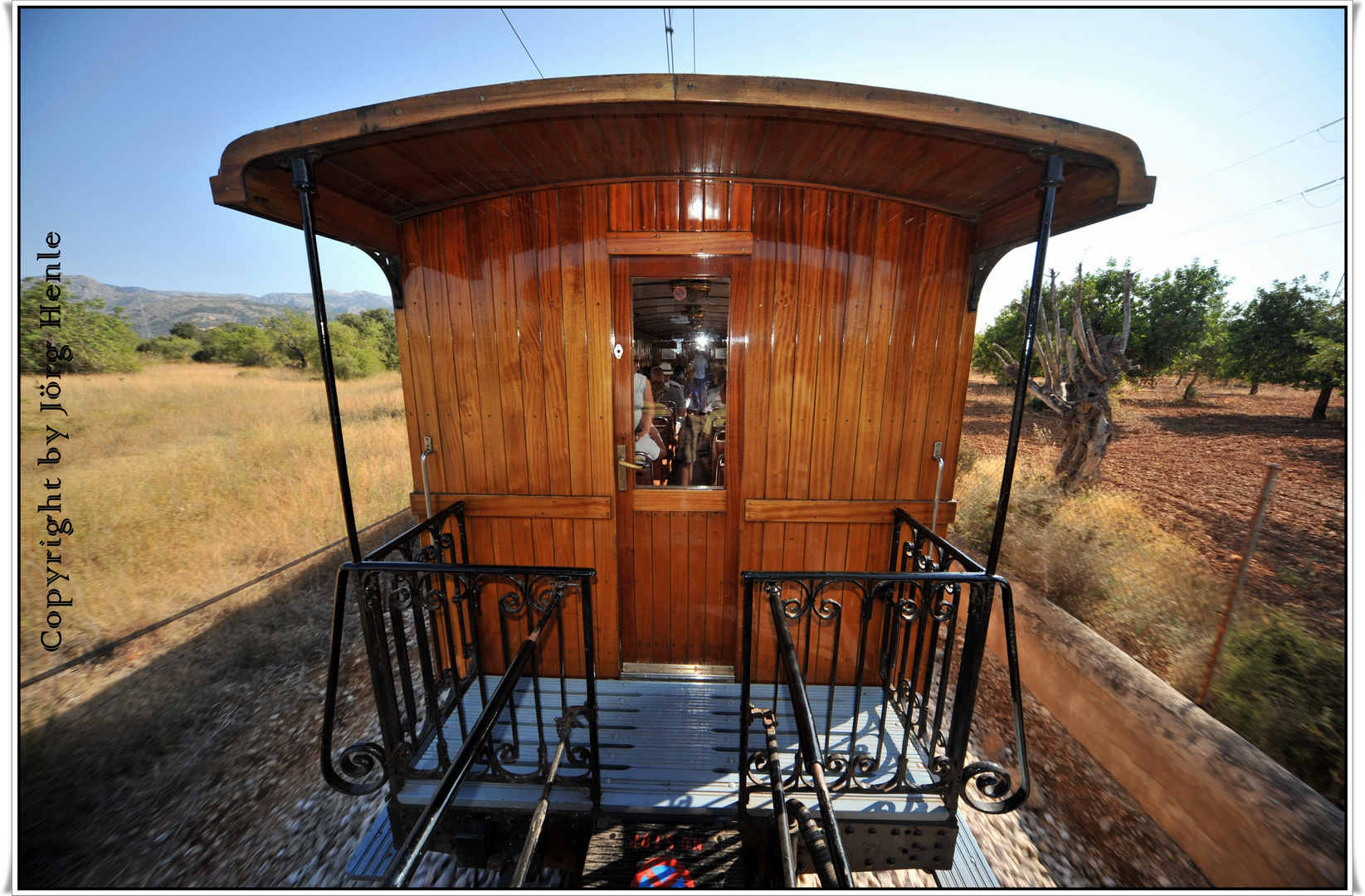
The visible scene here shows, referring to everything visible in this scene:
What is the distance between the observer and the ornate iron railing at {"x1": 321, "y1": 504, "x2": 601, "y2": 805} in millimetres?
1880

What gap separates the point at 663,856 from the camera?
200 cm

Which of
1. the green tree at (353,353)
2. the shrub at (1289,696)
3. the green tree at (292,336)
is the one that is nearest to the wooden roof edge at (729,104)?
the shrub at (1289,696)

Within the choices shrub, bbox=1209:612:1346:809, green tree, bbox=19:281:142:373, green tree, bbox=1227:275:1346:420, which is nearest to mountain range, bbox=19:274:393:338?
green tree, bbox=19:281:142:373

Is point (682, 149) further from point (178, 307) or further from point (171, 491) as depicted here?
point (178, 307)

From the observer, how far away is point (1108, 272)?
1512cm

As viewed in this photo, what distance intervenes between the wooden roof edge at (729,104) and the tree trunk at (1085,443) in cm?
775

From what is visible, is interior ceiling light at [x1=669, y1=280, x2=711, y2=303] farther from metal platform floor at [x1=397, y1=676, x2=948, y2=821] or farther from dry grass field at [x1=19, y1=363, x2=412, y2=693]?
dry grass field at [x1=19, y1=363, x2=412, y2=693]

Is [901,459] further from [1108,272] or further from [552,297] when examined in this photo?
[1108,272]

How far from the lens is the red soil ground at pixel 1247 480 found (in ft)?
13.9

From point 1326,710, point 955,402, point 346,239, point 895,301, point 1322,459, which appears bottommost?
point 1326,710

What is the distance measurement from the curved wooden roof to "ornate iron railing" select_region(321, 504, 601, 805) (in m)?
1.55

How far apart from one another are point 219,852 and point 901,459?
4.44m

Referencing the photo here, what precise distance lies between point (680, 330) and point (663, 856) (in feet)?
8.45

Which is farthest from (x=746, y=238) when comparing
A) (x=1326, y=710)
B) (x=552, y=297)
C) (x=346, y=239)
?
(x=1326, y=710)
